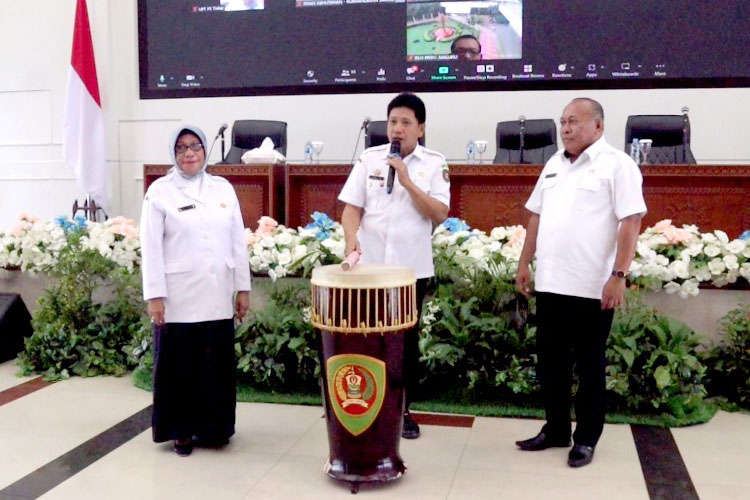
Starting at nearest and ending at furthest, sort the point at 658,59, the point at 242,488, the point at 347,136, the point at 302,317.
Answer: the point at 242,488 < the point at 302,317 < the point at 658,59 < the point at 347,136

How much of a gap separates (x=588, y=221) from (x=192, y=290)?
4.83ft

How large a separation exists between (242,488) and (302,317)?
1.21m

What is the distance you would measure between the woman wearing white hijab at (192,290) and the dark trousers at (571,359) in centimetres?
118

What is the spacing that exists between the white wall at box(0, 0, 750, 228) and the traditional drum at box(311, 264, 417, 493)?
15.9 feet

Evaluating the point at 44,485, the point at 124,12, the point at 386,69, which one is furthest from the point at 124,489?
→ the point at 124,12

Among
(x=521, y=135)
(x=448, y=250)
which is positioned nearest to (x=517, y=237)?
(x=448, y=250)

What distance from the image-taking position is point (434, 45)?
22.1ft

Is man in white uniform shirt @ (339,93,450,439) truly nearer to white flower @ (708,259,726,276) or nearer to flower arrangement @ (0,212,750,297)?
flower arrangement @ (0,212,750,297)

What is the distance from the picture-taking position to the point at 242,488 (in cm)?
268

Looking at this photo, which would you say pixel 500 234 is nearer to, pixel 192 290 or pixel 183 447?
pixel 192 290

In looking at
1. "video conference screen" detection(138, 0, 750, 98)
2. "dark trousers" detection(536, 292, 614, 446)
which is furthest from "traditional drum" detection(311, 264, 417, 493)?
"video conference screen" detection(138, 0, 750, 98)

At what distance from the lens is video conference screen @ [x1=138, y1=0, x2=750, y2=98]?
637 cm

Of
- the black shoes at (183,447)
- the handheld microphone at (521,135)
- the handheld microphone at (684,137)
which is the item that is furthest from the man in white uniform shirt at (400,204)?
the handheld microphone at (684,137)

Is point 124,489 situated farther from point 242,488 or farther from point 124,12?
point 124,12
